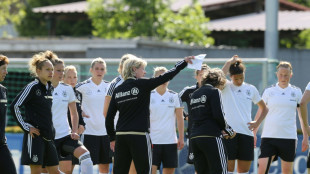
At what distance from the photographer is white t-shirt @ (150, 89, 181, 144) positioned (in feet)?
40.6

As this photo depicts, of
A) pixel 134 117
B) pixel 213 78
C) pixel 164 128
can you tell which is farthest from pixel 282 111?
pixel 134 117

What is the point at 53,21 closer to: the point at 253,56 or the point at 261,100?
the point at 253,56

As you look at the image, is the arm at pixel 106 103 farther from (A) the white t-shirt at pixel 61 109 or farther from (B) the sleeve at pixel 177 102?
(B) the sleeve at pixel 177 102

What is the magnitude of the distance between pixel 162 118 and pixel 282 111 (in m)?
1.99

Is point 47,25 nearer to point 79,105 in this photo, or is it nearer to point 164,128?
point 79,105

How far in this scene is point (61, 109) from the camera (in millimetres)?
11719

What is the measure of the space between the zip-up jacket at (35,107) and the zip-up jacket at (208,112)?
2087 millimetres

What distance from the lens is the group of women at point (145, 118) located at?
9.61 metres

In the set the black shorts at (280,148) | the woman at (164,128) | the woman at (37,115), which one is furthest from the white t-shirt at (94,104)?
the black shorts at (280,148)

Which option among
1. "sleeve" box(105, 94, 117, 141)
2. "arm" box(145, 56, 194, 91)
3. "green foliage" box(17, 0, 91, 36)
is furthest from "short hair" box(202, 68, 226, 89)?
"green foliage" box(17, 0, 91, 36)

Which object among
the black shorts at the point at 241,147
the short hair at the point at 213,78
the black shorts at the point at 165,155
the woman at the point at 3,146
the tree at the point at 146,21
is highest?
the tree at the point at 146,21

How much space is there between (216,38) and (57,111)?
997 inches

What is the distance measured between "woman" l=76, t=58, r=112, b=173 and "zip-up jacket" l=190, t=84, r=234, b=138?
315cm

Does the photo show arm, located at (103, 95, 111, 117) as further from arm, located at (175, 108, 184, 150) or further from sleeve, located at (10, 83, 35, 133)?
sleeve, located at (10, 83, 35, 133)
